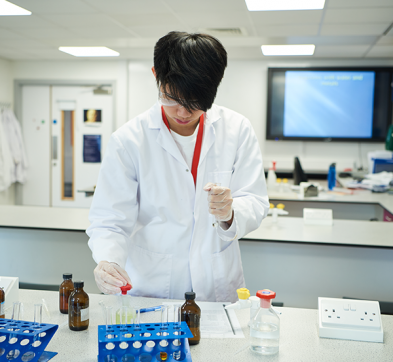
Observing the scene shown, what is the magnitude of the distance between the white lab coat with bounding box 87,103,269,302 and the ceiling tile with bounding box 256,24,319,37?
318 cm

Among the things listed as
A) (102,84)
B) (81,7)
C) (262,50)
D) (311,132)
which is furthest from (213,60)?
(102,84)

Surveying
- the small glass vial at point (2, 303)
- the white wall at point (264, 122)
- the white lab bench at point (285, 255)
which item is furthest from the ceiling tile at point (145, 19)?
the small glass vial at point (2, 303)

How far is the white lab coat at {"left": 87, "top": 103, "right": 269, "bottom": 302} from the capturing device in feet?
4.75

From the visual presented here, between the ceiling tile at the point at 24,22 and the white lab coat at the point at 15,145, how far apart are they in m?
2.23

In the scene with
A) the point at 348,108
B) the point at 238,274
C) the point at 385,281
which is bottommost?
the point at 385,281

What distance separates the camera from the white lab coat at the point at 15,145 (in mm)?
6406

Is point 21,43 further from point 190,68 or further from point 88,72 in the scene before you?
point 190,68

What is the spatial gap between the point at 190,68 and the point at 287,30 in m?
3.62

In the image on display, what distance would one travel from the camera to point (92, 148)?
257 inches

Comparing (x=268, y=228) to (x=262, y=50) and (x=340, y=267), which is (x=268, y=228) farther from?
(x=262, y=50)

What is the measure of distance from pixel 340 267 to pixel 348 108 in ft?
13.3

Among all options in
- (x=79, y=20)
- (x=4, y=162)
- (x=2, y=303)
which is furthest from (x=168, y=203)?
(x=4, y=162)

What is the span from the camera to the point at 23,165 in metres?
6.61

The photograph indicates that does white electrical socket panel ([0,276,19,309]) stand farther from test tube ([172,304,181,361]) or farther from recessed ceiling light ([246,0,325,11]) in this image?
recessed ceiling light ([246,0,325,11])
